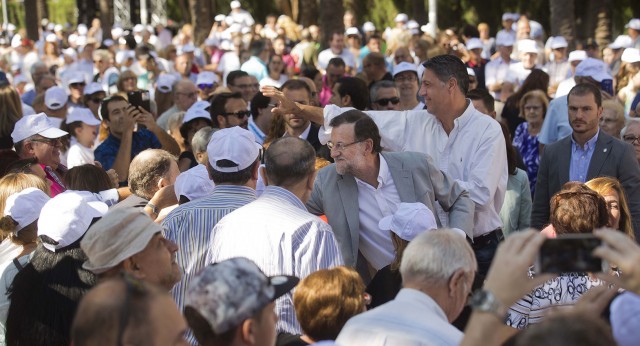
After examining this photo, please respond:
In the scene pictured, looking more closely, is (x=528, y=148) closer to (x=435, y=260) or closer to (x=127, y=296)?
(x=435, y=260)

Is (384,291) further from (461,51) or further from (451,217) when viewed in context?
(461,51)

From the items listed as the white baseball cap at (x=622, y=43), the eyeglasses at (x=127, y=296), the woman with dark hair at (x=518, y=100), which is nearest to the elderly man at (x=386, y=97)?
the woman with dark hair at (x=518, y=100)

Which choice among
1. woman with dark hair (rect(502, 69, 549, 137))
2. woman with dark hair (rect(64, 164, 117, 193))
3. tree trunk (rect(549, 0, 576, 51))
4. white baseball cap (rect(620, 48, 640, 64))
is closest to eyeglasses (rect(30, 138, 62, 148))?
woman with dark hair (rect(64, 164, 117, 193))

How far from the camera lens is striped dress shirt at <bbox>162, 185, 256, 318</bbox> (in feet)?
17.9

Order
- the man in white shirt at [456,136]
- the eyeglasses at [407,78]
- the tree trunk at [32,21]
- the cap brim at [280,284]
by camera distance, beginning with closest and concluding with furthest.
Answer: the cap brim at [280,284] → the man in white shirt at [456,136] → the eyeglasses at [407,78] → the tree trunk at [32,21]

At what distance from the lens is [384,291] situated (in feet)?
17.2

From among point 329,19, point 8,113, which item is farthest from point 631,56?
point 329,19

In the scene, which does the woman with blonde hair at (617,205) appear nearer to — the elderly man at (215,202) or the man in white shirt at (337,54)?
the elderly man at (215,202)

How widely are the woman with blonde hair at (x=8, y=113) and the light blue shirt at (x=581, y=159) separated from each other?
17.6 feet

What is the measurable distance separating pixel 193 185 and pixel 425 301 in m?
2.87

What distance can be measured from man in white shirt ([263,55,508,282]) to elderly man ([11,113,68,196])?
2.45 metres

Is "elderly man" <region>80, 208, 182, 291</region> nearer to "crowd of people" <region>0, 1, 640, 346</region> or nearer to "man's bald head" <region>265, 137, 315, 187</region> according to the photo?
"crowd of people" <region>0, 1, 640, 346</region>

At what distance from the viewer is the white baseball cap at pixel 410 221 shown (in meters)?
5.39

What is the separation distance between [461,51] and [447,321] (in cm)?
1513
